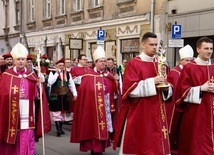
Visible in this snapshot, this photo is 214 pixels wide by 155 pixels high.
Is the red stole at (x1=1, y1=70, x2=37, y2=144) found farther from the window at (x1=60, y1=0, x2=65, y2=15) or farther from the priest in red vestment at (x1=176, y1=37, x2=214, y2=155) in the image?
the window at (x1=60, y1=0, x2=65, y2=15)

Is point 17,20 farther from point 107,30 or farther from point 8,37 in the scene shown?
point 107,30

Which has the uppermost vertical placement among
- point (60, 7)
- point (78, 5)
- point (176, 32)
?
point (60, 7)

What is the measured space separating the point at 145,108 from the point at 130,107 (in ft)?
0.82

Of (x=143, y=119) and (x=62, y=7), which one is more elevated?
(x=62, y=7)

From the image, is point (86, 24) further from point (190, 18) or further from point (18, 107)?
point (18, 107)

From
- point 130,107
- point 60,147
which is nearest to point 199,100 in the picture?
point 130,107

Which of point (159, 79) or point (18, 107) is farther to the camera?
point (18, 107)

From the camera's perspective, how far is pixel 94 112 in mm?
8297

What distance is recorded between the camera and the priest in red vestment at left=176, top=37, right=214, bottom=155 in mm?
6098

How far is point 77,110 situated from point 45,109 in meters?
1.08

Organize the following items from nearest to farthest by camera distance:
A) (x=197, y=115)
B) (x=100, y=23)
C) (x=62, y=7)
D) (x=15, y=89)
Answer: (x=197, y=115)
(x=15, y=89)
(x=100, y=23)
(x=62, y=7)

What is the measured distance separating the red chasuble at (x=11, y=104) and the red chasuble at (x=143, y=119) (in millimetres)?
1951

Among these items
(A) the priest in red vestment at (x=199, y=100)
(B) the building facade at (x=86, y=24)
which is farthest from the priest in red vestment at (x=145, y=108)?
→ (B) the building facade at (x=86, y=24)

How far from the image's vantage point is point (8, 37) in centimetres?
3553
